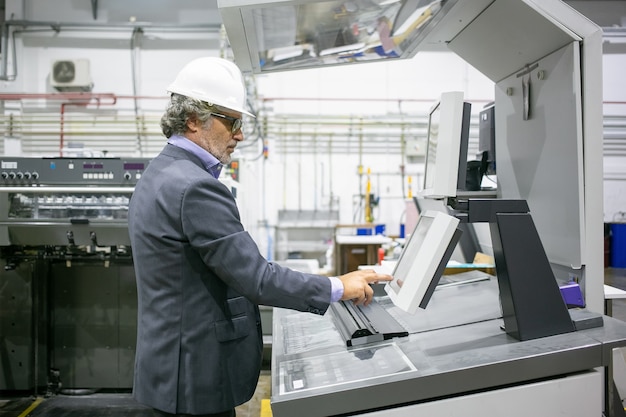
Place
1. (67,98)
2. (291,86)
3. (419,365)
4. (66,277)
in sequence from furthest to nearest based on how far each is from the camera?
(291,86) < (67,98) < (66,277) < (419,365)

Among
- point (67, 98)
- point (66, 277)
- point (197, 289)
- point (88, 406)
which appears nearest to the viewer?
point (197, 289)

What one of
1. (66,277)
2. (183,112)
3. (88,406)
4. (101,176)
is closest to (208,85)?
(183,112)

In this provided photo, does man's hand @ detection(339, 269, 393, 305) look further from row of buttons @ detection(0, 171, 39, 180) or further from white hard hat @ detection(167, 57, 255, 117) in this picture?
row of buttons @ detection(0, 171, 39, 180)

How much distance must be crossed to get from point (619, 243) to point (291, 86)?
167 inches

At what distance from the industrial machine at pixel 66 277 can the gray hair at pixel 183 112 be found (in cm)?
162

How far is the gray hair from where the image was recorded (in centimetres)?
117

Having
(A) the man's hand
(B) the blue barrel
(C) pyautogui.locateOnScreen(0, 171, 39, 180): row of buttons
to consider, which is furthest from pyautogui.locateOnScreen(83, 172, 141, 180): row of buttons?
(B) the blue barrel

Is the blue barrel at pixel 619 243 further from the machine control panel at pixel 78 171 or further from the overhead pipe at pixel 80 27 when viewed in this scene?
the machine control panel at pixel 78 171

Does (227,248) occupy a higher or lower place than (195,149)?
lower

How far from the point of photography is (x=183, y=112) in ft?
3.86

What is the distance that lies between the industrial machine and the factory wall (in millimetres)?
2098

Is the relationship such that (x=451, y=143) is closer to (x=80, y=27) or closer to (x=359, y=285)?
(x=359, y=285)

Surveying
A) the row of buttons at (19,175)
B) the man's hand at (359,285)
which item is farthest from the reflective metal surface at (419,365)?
the row of buttons at (19,175)

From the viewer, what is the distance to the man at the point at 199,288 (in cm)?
104
